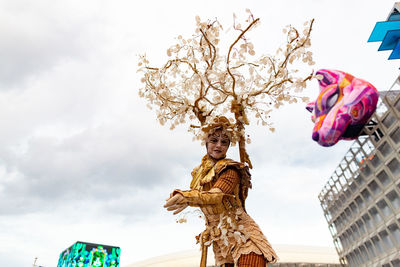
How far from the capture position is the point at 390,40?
17281 millimetres

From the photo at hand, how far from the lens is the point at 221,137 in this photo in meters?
3.62

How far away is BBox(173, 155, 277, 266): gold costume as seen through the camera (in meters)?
3.04

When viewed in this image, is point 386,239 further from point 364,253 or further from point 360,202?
point 364,253

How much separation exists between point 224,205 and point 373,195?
65.8ft

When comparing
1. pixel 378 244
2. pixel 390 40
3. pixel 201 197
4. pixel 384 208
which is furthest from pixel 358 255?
pixel 201 197

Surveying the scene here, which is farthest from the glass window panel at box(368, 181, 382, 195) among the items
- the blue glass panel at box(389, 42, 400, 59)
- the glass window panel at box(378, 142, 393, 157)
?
the blue glass panel at box(389, 42, 400, 59)

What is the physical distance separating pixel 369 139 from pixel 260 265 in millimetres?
19260

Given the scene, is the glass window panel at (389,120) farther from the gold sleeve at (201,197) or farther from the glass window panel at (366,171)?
the gold sleeve at (201,197)

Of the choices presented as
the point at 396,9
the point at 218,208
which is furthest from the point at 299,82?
the point at 396,9

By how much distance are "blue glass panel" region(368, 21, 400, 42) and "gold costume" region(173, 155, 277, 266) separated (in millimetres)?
18338

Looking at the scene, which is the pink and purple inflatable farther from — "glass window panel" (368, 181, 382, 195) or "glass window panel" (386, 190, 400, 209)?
"glass window panel" (386, 190, 400, 209)

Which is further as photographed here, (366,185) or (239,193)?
(366,185)

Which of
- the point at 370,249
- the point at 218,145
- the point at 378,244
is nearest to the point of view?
the point at 218,145

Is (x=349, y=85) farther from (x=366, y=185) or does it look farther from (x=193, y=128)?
(x=193, y=128)
